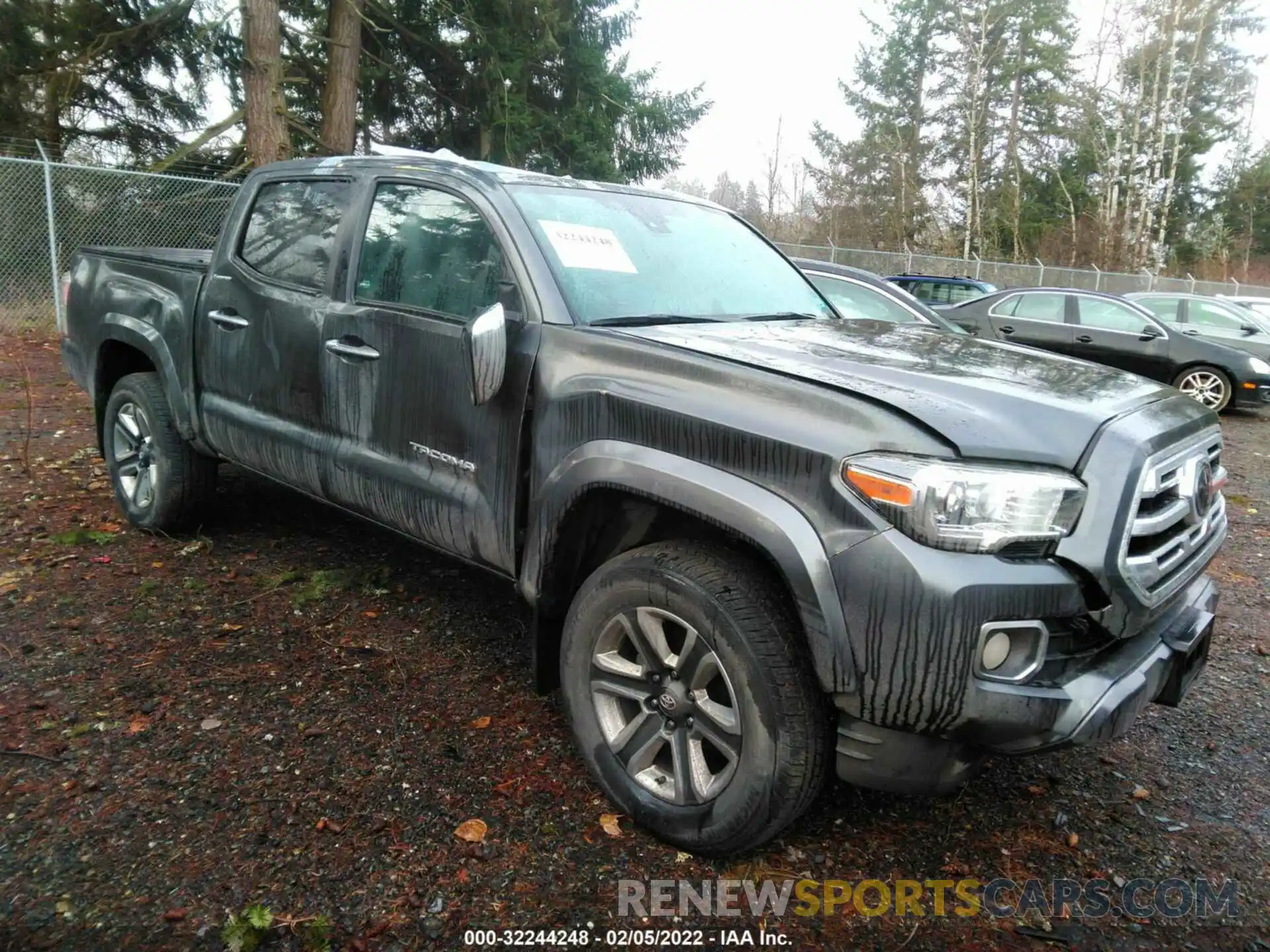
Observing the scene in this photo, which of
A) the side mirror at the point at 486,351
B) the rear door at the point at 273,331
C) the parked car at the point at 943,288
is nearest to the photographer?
the side mirror at the point at 486,351

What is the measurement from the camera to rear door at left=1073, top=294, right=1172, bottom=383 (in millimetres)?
11008

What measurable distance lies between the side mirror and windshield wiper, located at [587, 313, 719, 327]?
29cm

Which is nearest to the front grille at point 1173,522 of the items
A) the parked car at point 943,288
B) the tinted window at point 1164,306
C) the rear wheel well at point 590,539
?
the rear wheel well at point 590,539

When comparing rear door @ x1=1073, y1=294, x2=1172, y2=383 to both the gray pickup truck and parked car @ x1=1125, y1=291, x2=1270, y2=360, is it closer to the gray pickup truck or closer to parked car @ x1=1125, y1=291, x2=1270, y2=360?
parked car @ x1=1125, y1=291, x2=1270, y2=360

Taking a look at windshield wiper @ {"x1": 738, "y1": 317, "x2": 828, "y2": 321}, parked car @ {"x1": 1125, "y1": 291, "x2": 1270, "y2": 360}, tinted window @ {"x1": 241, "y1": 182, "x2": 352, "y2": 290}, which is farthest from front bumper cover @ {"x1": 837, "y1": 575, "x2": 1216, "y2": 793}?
parked car @ {"x1": 1125, "y1": 291, "x2": 1270, "y2": 360}

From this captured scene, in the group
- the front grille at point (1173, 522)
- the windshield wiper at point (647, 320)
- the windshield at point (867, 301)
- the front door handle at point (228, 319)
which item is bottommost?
the front grille at point (1173, 522)

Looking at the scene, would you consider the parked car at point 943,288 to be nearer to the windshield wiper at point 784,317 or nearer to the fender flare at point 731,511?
the windshield wiper at point 784,317

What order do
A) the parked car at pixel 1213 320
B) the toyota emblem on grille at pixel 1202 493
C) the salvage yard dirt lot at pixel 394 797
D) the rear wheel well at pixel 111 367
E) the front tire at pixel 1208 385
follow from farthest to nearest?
the parked car at pixel 1213 320
the front tire at pixel 1208 385
the rear wheel well at pixel 111 367
the toyota emblem on grille at pixel 1202 493
the salvage yard dirt lot at pixel 394 797

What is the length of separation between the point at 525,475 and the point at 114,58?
14593 millimetres

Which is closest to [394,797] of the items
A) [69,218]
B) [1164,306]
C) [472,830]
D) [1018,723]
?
[472,830]

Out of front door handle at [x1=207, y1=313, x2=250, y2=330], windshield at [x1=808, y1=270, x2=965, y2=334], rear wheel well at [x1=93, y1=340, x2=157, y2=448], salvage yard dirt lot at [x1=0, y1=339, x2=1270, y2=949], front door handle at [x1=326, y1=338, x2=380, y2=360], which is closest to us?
salvage yard dirt lot at [x1=0, y1=339, x2=1270, y2=949]

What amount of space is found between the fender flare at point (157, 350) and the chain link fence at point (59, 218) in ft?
24.7

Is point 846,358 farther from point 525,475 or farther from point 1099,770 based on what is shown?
point 1099,770

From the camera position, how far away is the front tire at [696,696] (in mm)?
2068
